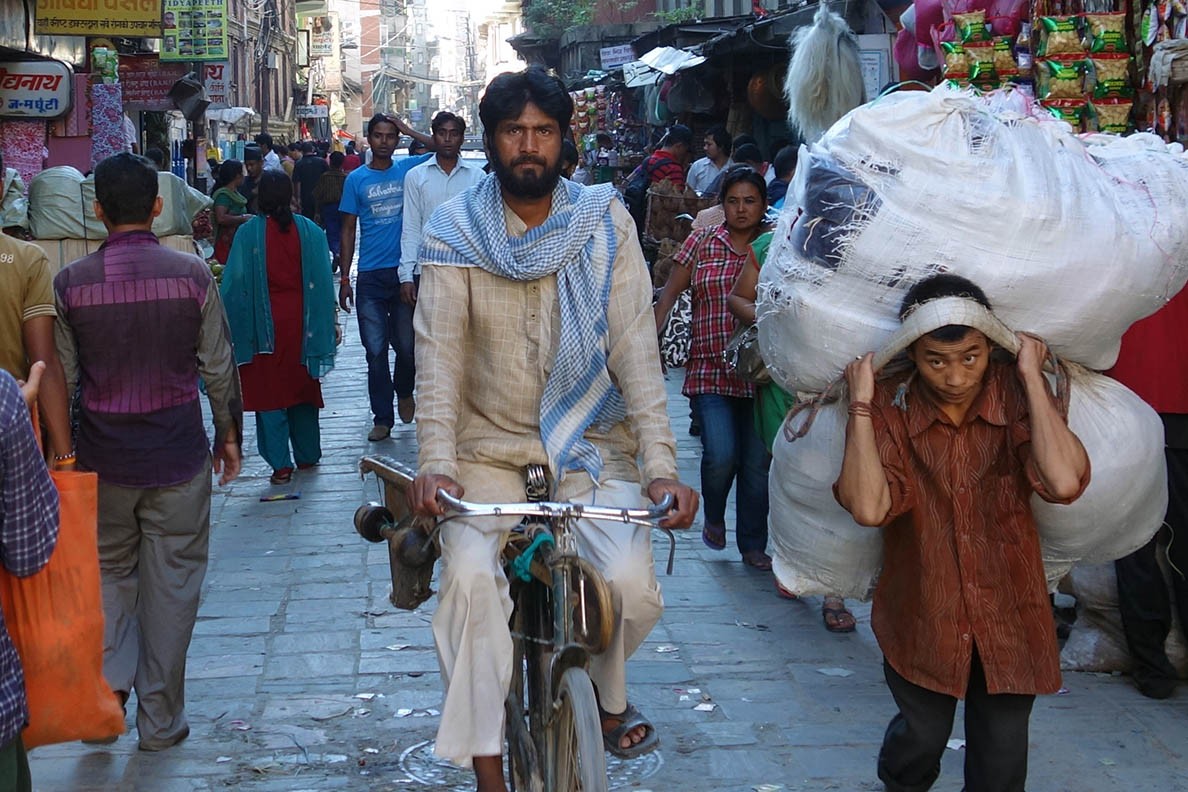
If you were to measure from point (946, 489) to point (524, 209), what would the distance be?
4.25 ft

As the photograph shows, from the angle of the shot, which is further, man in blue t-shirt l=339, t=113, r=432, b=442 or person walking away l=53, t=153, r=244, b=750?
man in blue t-shirt l=339, t=113, r=432, b=442

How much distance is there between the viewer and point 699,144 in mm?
18953

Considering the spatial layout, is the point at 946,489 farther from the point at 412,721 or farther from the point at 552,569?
the point at 412,721

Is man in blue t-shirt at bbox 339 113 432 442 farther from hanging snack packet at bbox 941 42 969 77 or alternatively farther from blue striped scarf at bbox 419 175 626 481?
blue striped scarf at bbox 419 175 626 481

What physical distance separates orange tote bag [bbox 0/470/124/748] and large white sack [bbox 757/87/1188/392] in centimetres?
170

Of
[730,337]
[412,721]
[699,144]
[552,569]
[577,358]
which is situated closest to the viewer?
[552,569]

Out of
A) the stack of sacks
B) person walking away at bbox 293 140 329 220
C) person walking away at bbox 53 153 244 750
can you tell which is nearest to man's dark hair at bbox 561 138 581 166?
the stack of sacks

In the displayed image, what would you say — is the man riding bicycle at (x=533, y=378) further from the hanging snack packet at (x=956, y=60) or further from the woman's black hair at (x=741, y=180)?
the hanging snack packet at (x=956, y=60)

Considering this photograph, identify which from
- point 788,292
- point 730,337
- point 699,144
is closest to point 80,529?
point 788,292

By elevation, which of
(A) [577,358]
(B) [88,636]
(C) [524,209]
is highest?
(C) [524,209]

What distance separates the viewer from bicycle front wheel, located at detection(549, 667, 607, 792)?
131 inches

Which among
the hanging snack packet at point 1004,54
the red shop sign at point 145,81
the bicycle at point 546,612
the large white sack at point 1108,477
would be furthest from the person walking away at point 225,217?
the large white sack at point 1108,477

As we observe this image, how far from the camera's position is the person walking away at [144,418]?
4742mm

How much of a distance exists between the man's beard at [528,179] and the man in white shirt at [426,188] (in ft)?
19.1
